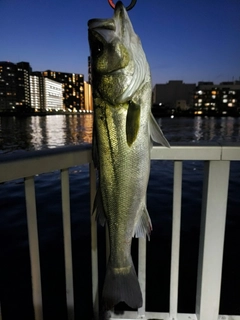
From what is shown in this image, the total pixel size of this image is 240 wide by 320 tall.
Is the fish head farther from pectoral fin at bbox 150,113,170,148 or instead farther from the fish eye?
pectoral fin at bbox 150,113,170,148

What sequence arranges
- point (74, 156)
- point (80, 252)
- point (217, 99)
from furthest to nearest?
point (217, 99) < point (80, 252) < point (74, 156)

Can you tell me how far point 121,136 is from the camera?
1.42m

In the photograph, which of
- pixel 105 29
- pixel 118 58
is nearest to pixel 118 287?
pixel 118 58

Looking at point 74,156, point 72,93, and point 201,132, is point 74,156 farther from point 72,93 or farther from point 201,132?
point 72,93

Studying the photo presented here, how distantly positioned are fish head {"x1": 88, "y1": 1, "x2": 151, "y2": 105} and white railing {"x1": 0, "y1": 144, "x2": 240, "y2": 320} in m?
0.60

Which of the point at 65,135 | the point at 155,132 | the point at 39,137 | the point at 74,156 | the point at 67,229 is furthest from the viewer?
the point at 65,135

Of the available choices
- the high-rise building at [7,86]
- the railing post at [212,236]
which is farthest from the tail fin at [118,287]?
the high-rise building at [7,86]

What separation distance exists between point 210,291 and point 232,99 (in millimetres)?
159675

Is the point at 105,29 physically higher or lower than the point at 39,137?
higher

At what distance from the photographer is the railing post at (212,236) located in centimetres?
187

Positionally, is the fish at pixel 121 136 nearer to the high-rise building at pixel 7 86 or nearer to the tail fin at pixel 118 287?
the tail fin at pixel 118 287

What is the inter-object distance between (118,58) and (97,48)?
0.47 feet

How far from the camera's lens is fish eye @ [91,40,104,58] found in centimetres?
138

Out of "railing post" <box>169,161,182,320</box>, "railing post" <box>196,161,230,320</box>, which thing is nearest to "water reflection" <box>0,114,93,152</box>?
"railing post" <box>169,161,182,320</box>
